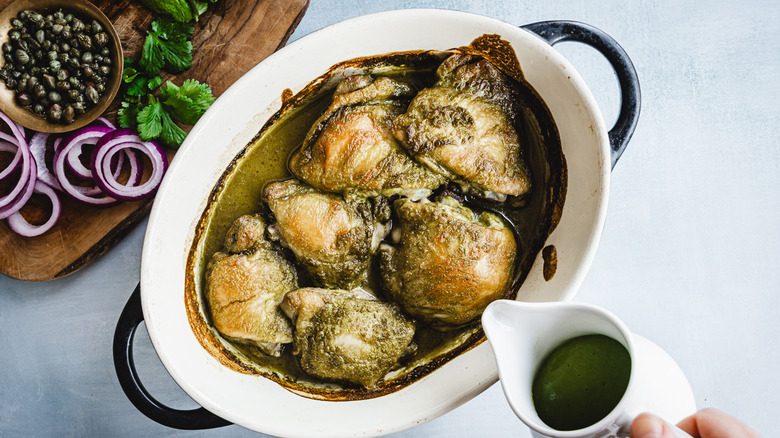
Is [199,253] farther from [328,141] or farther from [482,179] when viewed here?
[482,179]

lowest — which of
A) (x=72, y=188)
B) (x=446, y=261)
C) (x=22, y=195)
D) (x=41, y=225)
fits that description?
(x=41, y=225)

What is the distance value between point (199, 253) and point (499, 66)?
1.39 metres

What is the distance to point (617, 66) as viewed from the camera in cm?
197

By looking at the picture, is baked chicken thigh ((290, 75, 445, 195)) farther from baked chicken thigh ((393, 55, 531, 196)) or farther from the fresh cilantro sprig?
the fresh cilantro sprig

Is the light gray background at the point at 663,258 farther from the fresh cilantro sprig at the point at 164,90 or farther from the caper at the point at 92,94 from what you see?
the caper at the point at 92,94

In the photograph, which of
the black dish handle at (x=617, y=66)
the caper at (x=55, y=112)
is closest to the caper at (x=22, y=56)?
the caper at (x=55, y=112)

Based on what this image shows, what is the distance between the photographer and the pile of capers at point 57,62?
2.21 metres

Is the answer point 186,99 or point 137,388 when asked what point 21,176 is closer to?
point 186,99

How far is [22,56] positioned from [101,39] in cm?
33

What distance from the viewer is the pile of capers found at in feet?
7.23

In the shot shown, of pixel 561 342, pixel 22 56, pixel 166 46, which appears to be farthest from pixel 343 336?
pixel 22 56

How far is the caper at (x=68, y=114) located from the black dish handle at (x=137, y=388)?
76 centimetres

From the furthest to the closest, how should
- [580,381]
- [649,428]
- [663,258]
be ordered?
[663,258]
[580,381]
[649,428]

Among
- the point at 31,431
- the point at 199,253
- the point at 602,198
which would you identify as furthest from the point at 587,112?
the point at 31,431
